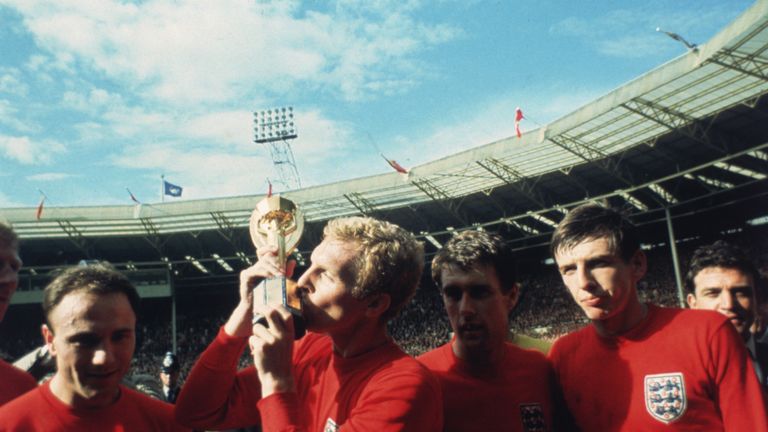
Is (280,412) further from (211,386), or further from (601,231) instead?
(601,231)

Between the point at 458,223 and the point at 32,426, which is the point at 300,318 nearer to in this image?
the point at 32,426

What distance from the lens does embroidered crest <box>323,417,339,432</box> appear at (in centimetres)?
217

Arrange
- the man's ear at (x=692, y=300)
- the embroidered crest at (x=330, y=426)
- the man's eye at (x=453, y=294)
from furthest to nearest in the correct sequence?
the man's ear at (x=692, y=300) → the man's eye at (x=453, y=294) → the embroidered crest at (x=330, y=426)

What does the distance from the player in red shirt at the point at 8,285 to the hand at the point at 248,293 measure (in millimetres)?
1201

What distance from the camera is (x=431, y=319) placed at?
1142 inches

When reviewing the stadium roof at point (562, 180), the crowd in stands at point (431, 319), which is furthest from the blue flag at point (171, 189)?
the crowd in stands at point (431, 319)

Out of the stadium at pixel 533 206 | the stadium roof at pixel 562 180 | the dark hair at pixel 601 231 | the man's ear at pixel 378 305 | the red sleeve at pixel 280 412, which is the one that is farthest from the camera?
the stadium at pixel 533 206

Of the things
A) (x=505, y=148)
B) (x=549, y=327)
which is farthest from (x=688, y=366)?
(x=549, y=327)

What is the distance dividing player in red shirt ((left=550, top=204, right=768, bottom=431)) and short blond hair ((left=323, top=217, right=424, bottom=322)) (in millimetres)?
760

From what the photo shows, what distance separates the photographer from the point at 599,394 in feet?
8.38

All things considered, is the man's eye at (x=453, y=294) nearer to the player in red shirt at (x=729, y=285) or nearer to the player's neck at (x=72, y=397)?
the player's neck at (x=72, y=397)

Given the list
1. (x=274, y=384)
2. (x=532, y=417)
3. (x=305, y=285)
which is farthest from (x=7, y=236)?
(x=532, y=417)

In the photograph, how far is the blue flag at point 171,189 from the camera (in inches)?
1048

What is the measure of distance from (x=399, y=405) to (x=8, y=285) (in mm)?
1995
